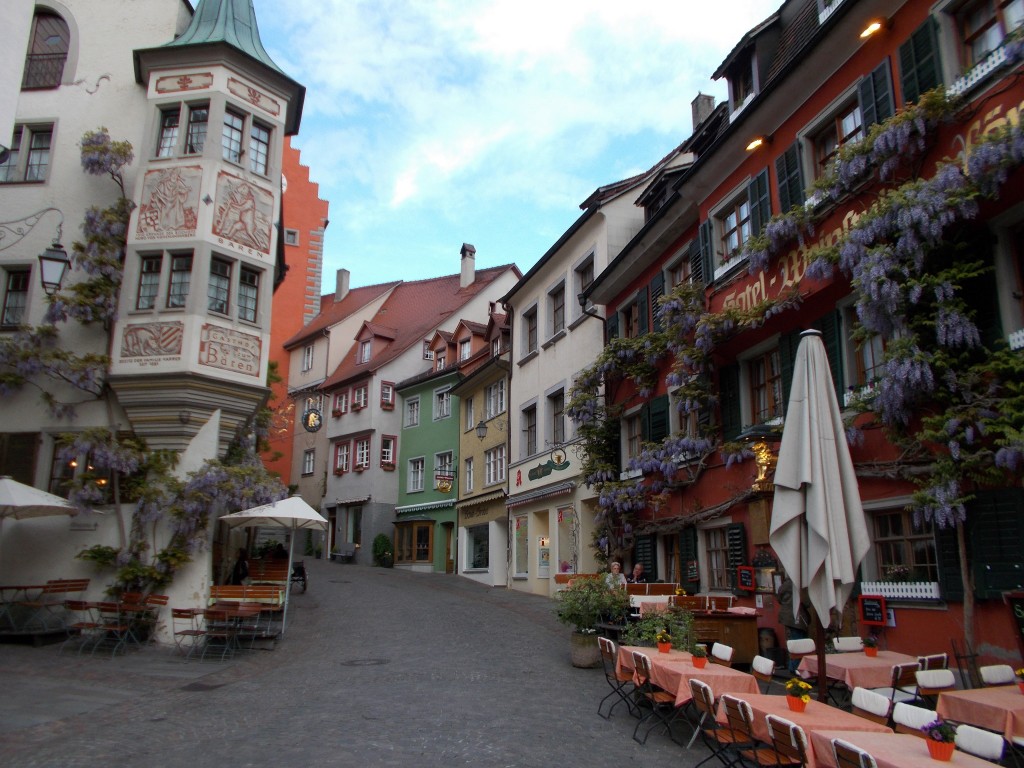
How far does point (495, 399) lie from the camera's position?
1199 inches

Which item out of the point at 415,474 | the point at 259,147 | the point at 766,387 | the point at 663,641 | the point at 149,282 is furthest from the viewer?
the point at 415,474

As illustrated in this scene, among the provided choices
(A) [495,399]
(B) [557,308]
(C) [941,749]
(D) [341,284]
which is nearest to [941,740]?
(C) [941,749]

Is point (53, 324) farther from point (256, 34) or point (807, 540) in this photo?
point (807, 540)

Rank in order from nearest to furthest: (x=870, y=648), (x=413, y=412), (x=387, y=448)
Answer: (x=870, y=648) < (x=413, y=412) < (x=387, y=448)

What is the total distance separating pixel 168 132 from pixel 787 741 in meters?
16.8

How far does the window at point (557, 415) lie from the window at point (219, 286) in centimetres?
1053

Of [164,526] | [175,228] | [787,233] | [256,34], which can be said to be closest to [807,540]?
[787,233]

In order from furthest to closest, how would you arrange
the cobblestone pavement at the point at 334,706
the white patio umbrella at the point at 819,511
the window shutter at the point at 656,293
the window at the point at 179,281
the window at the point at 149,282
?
the window shutter at the point at 656,293
the window at the point at 149,282
the window at the point at 179,281
the cobblestone pavement at the point at 334,706
the white patio umbrella at the point at 819,511

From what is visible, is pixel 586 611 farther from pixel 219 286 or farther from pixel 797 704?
pixel 219 286

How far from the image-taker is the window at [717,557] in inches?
616

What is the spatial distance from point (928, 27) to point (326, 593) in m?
19.5

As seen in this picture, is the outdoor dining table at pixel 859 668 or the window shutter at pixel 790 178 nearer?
the outdoor dining table at pixel 859 668

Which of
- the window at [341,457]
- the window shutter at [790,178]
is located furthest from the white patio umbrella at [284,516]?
the window at [341,457]

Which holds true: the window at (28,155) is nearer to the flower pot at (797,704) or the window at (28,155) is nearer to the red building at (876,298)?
the red building at (876,298)
